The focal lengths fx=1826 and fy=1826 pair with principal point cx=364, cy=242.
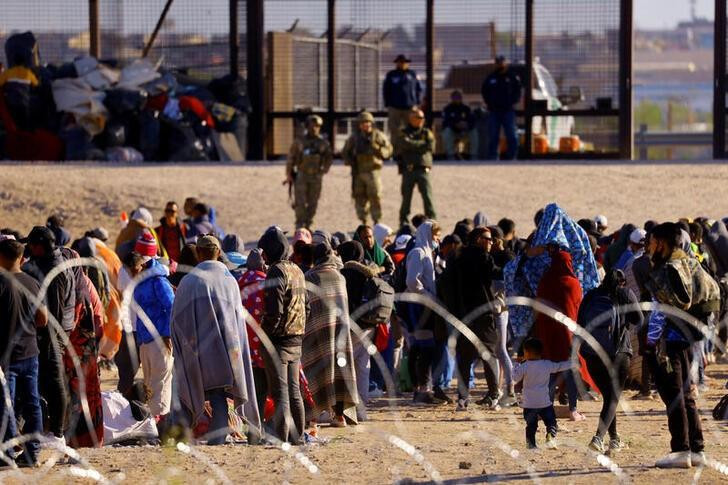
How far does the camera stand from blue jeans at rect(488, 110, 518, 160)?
2453cm

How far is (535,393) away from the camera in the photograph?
11.3 metres

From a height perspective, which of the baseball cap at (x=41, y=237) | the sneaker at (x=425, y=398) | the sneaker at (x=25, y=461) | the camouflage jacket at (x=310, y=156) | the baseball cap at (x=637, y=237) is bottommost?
the sneaker at (x=425, y=398)

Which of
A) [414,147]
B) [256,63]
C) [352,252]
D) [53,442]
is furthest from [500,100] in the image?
[53,442]

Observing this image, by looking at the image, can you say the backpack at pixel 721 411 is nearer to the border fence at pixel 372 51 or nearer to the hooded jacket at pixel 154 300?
the hooded jacket at pixel 154 300

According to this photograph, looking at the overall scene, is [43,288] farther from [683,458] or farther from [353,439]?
[683,458]

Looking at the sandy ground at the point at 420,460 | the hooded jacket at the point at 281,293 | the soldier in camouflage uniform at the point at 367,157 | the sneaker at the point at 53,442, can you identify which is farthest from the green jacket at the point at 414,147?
the sneaker at the point at 53,442

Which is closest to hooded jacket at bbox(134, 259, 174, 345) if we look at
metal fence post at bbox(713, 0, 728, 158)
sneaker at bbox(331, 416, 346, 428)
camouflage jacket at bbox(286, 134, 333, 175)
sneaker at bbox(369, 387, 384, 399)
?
sneaker at bbox(331, 416, 346, 428)

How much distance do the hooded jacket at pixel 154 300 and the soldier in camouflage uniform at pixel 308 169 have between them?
8.57 meters

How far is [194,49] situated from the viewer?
2617 cm

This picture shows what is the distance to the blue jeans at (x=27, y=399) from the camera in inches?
405

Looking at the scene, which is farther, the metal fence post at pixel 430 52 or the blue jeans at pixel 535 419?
the metal fence post at pixel 430 52

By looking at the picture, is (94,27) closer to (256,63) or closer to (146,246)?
(256,63)

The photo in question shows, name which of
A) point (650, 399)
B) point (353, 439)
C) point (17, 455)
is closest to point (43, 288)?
point (17, 455)

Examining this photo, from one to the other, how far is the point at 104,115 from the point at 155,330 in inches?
508
